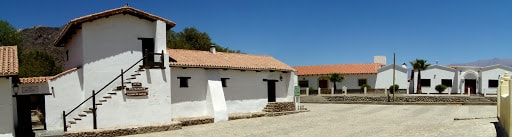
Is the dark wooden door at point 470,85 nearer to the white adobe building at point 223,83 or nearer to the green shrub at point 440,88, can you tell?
the green shrub at point 440,88

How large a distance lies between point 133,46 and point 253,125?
634cm

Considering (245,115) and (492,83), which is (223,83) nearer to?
(245,115)

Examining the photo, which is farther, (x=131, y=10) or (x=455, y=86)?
(x=455, y=86)

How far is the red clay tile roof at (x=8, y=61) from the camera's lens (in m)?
13.2

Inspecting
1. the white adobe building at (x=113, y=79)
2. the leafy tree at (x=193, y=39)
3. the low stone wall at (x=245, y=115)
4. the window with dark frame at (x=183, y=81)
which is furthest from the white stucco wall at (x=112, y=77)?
the leafy tree at (x=193, y=39)

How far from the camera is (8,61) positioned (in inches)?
571

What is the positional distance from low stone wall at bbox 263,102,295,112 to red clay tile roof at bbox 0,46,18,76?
1347cm

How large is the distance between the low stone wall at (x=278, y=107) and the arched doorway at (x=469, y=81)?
89.7ft

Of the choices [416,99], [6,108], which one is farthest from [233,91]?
[416,99]

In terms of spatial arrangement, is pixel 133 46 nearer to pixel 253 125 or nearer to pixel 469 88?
pixel 253 125

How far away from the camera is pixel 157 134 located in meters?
15.5

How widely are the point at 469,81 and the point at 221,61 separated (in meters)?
33.3

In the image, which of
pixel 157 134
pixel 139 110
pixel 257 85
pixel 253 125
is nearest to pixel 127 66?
A: pixel 139 110

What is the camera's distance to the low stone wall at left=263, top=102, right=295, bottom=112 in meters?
23.9
